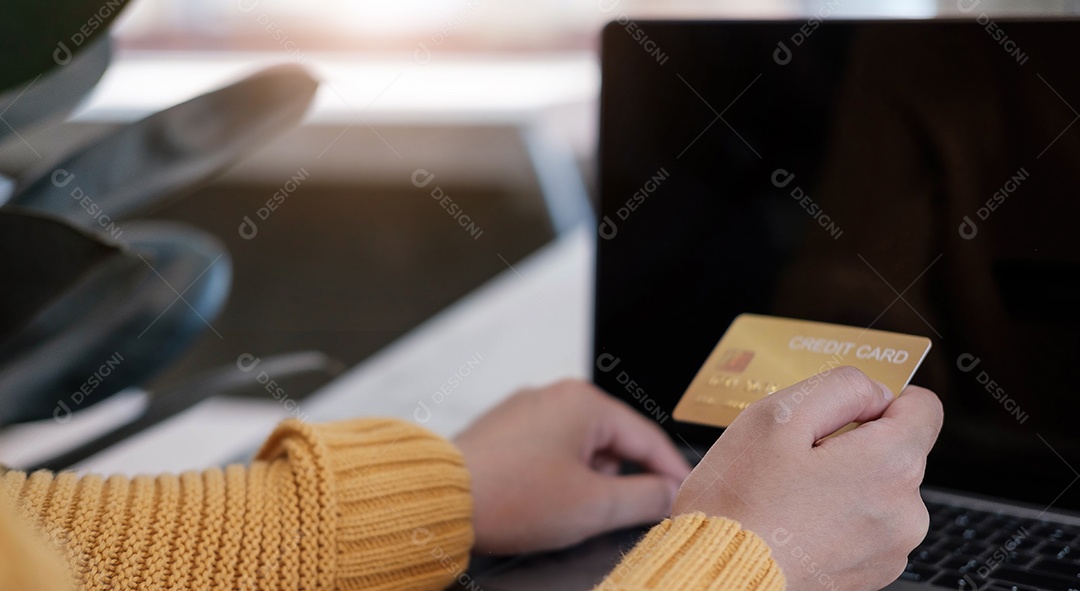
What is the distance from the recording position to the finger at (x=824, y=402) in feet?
1.35

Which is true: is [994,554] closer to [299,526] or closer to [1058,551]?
[1058,551]

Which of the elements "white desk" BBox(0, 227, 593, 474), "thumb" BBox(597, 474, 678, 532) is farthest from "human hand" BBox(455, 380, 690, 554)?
"white desk" BBox(0, 227, 593, 474)

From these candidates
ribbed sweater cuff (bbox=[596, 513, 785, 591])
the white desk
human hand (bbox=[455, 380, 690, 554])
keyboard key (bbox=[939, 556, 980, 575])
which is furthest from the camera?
the white desk

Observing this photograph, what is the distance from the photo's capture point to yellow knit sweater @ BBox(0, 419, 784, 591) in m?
0.42

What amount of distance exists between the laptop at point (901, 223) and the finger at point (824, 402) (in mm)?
122

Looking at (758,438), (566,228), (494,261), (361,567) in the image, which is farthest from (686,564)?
(494,261)

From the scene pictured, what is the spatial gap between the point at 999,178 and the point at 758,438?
27 cm

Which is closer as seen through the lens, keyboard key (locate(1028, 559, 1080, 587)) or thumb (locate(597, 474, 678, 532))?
keyboard key (locate(1028, 559, 1080, 587))

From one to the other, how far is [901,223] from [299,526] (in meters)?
0.41

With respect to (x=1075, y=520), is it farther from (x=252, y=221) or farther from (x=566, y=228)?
(x=252, y=221)

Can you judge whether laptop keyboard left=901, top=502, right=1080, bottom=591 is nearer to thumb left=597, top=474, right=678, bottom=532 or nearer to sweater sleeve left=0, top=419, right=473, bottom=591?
thumb left=597, top=474, right=678, bottom=532

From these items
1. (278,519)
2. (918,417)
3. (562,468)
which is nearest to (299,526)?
(278,519)

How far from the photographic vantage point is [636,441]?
2.18ft

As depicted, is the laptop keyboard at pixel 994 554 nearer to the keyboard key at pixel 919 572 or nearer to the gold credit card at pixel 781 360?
the keyboard key at pixel 919 572
